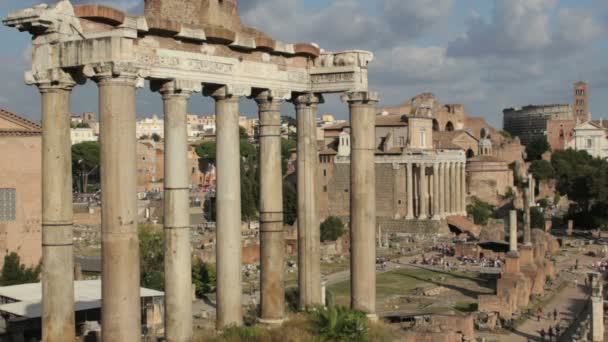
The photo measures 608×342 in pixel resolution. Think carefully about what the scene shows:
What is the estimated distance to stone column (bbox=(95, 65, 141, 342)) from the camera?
938 centimetres

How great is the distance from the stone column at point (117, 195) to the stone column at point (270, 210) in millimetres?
3512

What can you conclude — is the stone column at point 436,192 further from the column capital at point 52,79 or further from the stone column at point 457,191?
the column capital at point 52,79

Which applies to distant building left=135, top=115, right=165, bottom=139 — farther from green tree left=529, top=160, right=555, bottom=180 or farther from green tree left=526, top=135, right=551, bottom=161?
green tree left=529, top=160, right=555, bottom=180

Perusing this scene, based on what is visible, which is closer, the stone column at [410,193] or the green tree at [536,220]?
the green tree at [536,220]

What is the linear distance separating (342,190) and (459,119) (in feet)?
102

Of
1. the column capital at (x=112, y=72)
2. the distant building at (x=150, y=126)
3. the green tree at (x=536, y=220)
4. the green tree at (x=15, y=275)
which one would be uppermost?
the distant building at (x=150, y=126)

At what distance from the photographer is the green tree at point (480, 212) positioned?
2547 inches

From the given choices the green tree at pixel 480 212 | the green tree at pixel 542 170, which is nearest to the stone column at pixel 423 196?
the green tree at pixel 480 212

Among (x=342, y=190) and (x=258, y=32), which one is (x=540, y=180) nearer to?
(x=342, y=190)

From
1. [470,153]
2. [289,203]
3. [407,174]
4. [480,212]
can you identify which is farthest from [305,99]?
[470,153]

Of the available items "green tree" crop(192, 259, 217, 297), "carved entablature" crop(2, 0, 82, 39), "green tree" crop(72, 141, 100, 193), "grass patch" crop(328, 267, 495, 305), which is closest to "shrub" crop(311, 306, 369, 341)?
"carved entablature" crop(2, 0, 82, 39)

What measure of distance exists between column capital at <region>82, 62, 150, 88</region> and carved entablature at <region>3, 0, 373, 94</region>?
3 centimetres

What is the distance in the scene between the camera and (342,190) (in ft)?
212

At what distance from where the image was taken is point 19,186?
36312mm
